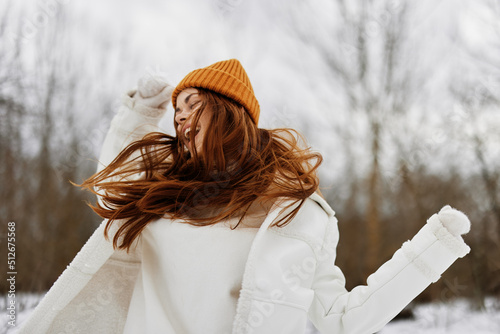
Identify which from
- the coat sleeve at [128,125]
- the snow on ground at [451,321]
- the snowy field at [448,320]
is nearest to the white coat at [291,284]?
the coat sleeve at [128,125]

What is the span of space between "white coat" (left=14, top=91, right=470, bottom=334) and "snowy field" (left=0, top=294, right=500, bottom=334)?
3881 millimetres

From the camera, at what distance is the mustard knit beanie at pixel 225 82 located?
1.64 m

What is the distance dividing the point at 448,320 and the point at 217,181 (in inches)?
227

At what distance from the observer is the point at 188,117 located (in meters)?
1.59

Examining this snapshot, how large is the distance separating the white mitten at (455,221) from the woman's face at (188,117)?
0.86 m

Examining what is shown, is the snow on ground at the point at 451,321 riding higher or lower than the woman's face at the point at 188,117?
lower

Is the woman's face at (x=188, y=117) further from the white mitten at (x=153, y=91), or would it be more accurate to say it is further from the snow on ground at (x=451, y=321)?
the snow on ground at (x=451, y=321)

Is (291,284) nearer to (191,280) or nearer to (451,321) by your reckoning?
(191,280)

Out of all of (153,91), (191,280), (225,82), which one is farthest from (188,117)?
(191,280)

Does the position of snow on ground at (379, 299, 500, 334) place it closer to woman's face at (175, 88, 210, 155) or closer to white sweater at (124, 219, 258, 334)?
white sweater at (124, 219, 258, 334)

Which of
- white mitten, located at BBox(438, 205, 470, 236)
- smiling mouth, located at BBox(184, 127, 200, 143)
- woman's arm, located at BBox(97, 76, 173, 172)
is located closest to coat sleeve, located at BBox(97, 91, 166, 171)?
woman's arm, located at BBox(97, 76, 173, 172)

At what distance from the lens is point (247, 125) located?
1641 millimetres

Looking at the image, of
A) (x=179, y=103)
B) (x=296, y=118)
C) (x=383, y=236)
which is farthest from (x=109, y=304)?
(x=383, y=236)

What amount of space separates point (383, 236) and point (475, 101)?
2616 millimetres
